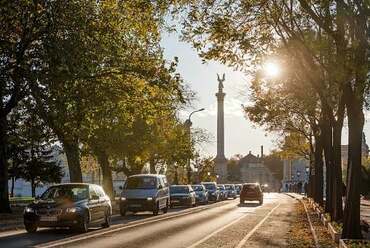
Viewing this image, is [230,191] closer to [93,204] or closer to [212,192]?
[212,192]

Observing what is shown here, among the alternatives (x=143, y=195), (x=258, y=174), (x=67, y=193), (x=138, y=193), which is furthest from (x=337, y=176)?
(x=258, y=174)

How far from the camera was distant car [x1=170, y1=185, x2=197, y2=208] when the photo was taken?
45.1 meters

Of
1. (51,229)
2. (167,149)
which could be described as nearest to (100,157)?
(167,149)

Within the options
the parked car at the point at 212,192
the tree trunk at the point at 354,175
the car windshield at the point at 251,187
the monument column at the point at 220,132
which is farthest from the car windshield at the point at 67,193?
the monument column at the point at 220,132

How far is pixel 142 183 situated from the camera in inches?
1328

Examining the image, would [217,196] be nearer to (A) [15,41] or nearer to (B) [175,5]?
(A) [15,41]

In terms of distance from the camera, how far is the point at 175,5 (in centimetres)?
1711

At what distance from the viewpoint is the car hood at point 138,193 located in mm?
32375

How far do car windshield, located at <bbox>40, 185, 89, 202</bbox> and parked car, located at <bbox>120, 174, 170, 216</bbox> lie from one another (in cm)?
1021

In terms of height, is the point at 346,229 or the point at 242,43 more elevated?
the point at 242,43

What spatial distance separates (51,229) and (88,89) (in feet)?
21.5

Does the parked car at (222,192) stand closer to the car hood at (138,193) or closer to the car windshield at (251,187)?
the car windshield at (251,187)

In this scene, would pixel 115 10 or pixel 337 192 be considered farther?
pixel 115 10

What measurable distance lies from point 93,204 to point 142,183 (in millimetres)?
11877
